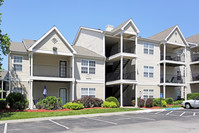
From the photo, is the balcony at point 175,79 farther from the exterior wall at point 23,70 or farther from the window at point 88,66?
the exterior wall at point 23,70

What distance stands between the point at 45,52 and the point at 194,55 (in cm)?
2404

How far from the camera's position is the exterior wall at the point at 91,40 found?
27.8m

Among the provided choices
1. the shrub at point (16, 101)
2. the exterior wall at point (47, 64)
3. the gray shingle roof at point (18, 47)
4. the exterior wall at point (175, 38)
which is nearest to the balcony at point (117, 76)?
the exterior wall at point (47, 64)

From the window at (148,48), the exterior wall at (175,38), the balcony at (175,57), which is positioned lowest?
the balcony at (175,57)

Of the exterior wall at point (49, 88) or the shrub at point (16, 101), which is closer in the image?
the shrub at point (16, 101)

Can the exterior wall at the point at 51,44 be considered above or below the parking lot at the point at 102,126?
above

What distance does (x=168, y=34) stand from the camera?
30734 mm

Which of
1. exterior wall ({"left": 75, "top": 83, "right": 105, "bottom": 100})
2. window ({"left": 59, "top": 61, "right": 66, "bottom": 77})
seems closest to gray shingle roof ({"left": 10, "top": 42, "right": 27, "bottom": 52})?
window ({"left": 59, "top": 61, "right": 66, "bottom": 77})

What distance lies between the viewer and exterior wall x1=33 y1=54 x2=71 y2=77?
79.0 feet

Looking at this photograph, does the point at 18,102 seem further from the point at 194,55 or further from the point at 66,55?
the point at 194,55

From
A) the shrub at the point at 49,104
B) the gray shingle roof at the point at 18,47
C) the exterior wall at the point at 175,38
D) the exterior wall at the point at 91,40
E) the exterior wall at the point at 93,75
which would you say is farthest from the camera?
the exterior wall at the point at 175,38

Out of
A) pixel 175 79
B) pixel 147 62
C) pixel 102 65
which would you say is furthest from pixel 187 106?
pixel 102 65

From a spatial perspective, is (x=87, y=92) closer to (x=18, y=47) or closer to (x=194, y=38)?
(x=18, y=47)

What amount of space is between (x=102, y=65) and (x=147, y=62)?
21.4 ft
